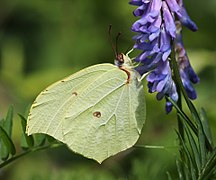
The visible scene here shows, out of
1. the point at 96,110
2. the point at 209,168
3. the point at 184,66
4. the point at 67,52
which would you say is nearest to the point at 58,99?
the point at 96,110

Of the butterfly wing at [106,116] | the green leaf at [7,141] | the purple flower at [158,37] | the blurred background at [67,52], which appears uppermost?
the purple flower at [158,37]

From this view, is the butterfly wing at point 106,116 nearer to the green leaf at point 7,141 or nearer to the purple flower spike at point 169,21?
the green leaf at point 7,141

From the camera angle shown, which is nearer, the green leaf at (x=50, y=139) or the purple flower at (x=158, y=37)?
the purple flower at (x=158, y=37)

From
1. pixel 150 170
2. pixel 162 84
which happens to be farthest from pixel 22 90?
pixel 162 84

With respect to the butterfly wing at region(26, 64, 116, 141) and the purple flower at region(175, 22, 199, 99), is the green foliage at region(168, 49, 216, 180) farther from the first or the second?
the butterfly wing at region(26, 64, 116, 141)

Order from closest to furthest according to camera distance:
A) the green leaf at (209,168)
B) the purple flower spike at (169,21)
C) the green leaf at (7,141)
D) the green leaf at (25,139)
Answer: the green leaf at (209,168) < the purple flower spike at (169,21) < the green leaf at (7,141) < the green leaf at (25,139)

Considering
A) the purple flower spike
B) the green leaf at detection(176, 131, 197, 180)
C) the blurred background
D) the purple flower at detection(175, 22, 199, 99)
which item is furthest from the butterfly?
the blurred background

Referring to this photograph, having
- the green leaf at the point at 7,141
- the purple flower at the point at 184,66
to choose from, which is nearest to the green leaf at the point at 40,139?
the green leaf at the point at 7,141

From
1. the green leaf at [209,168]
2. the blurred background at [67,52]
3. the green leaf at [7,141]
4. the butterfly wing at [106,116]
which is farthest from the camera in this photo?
the blurred background at [67,52]
